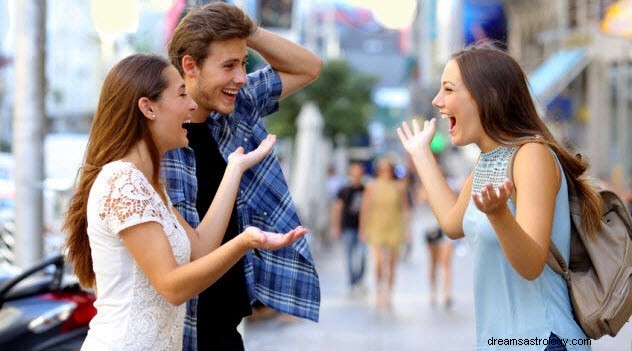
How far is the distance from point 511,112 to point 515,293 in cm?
54

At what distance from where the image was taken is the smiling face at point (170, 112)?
2.36 meters

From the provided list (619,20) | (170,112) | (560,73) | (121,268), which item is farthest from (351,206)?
(560,73)

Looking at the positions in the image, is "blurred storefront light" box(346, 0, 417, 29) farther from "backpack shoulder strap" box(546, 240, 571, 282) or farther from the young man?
"backpack shoulder strap" box(546, 240, 571, 282)

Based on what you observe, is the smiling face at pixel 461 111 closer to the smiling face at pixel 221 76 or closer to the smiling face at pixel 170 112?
the smiling face at pixel 221 76

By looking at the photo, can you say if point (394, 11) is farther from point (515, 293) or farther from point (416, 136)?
point (515, 293)

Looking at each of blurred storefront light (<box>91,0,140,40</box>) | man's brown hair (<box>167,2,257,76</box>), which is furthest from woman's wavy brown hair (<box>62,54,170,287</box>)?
blurred storefront light (<box>91,0,140,40</box>)

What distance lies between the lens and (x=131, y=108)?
2324 millimetres

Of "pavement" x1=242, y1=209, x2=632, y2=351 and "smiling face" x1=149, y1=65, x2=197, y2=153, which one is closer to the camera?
"smiling face" x1=149, y1=65, x2=197, y2=153

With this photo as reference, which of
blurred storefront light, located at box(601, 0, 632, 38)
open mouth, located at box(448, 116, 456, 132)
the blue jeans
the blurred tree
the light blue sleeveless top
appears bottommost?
the blurred tree

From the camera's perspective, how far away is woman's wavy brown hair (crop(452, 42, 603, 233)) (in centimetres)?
258

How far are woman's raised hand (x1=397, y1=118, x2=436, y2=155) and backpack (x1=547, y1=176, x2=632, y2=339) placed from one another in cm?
53

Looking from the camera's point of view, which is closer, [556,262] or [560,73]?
[556,262]

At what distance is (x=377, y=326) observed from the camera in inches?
368

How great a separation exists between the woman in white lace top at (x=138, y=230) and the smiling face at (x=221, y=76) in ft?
1.20
